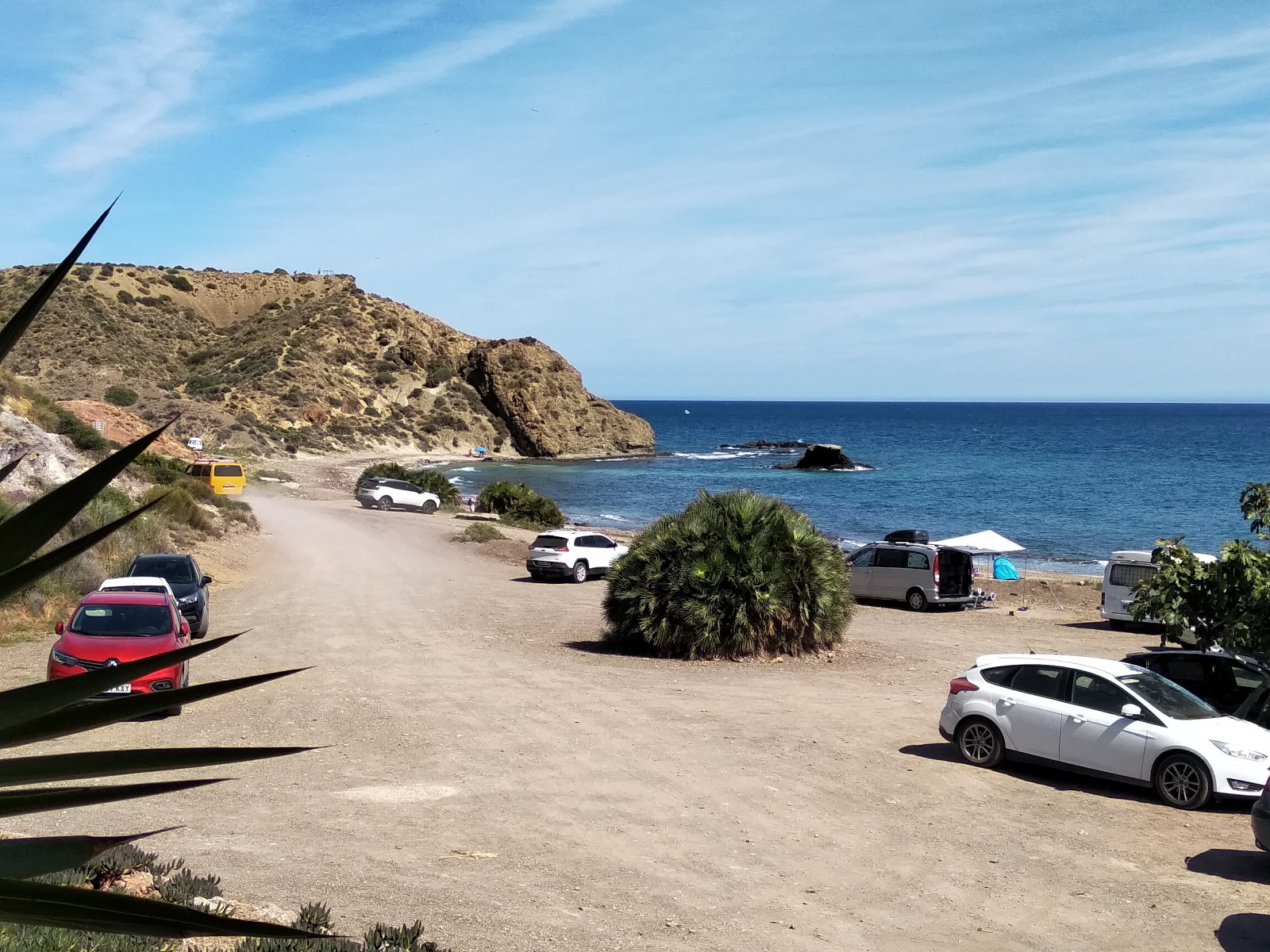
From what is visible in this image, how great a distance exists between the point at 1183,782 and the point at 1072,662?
171cm

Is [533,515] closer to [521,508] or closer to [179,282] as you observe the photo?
[521,508]

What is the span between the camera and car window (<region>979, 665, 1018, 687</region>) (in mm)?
13484

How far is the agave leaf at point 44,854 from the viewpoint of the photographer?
1.99m

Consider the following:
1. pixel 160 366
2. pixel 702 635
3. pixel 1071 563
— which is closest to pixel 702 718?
pixel 702 635

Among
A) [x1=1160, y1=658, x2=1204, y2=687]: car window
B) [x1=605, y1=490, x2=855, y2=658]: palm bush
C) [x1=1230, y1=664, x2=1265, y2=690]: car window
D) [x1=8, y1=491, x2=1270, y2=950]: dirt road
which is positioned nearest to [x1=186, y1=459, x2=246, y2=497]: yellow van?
→ [x1=8, y1=491, x2=1270, y2=950]: dirt road

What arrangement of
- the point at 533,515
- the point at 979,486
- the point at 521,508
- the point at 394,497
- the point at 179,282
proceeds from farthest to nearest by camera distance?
the point at 179,282 → the point at 979,486 → the point at 394,497 → the point at 521,508 → the point at 533,515

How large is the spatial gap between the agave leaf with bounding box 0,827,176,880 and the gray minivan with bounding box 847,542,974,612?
28.7m

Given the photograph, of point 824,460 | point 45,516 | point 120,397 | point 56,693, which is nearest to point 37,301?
point 45,516

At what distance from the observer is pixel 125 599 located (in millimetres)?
15578

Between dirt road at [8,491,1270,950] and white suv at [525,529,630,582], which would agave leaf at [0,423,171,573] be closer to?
dirt road at [8,491,1270,950]

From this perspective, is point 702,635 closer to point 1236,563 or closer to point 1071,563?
point 1236,563

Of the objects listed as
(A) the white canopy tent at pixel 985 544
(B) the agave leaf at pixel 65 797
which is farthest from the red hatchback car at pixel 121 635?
(A) the white canopy tent at pixel 985 544

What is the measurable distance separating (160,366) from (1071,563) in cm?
7963

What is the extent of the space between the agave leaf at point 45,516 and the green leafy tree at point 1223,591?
1289 centimetres
